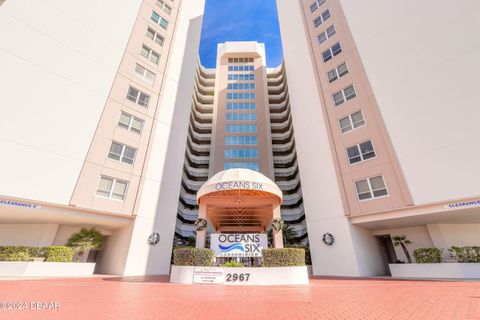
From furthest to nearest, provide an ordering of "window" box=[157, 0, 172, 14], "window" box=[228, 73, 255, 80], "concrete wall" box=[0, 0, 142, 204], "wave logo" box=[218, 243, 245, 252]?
"window" box=[228, 73, 255, 80] → "window" box=[157, 0, 172, 14] → "concrete wall" box=[0, 0, 142, 204] → "wave logo" box=[218, 243, 245, 252]

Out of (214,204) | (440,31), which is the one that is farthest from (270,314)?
(440,31)

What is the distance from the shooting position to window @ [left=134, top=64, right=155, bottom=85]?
24666 millimetres

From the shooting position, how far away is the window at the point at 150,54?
84.9 ft

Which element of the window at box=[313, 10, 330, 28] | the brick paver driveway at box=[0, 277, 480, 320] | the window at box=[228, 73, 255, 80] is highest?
the window at box=[228, 73, 255, 80]

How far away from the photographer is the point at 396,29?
856 inches

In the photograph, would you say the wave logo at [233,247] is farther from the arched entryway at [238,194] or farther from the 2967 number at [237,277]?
the 2967 number at [237,277]

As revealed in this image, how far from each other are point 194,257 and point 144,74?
21.4m

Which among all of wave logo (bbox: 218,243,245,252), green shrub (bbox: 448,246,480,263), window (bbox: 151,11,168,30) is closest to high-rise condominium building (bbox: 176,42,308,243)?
window (bbox: 151,11,168,30)

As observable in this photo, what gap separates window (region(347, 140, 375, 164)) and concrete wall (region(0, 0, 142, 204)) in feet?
80.9

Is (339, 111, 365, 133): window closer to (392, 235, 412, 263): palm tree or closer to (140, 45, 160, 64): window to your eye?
(392, 235, 412, 263): palm tree

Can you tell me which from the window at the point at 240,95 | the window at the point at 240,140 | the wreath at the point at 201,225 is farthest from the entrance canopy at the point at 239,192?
the window at the point at 240,95

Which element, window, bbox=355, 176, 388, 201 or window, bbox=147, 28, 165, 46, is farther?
window, bbox=147, 28, 165, 46

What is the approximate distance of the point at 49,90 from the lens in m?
18.0

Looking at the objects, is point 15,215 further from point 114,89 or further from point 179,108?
point 179,108
